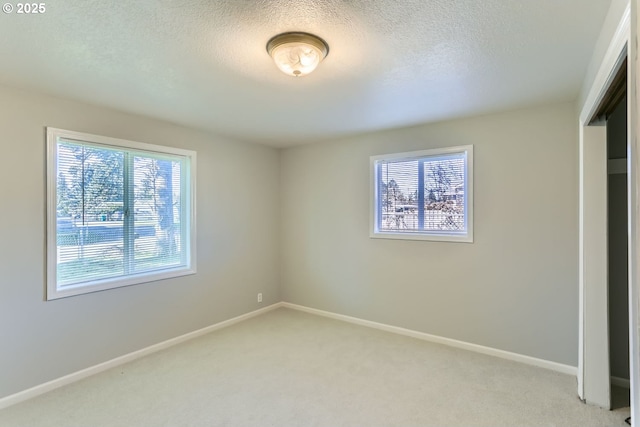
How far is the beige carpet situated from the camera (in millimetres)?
2277

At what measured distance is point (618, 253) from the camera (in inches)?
106

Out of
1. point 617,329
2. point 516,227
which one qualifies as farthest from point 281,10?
point 617,329

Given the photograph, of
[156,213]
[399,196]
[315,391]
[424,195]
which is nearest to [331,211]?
[399,196]

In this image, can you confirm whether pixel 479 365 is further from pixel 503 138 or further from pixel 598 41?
pixel 598 41

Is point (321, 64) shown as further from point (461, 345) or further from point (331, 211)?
point (461, 345)

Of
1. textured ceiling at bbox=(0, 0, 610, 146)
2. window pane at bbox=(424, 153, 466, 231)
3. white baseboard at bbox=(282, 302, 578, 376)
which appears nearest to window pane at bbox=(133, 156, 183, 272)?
textured ceiling at bbox=(0, 0, 610, 146)

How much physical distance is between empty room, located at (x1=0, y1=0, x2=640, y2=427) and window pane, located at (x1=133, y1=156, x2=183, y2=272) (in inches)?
0.9

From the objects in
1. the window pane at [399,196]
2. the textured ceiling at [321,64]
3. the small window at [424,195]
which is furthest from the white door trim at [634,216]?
the window pane at [399,196]

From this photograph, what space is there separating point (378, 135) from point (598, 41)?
2.35 m

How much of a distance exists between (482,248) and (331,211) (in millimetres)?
1929

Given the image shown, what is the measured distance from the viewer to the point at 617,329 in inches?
107

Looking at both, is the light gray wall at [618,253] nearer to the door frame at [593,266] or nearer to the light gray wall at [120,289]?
the door frame at [593,266]

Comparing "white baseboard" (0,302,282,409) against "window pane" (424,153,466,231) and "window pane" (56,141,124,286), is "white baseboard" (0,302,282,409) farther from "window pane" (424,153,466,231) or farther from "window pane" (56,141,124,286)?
"window pane" (424,153,466,231)

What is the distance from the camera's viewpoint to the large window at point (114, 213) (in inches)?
112
